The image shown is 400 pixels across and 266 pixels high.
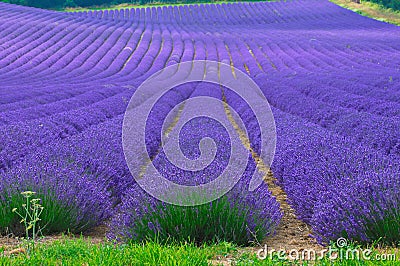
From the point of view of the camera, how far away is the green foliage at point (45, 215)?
3.62 m

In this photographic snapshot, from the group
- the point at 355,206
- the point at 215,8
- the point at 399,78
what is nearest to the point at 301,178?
the point at 355,206

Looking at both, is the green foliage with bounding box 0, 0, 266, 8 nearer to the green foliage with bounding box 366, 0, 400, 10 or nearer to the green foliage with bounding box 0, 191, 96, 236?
the green foliage with bounding box 366, 0, 400, 10

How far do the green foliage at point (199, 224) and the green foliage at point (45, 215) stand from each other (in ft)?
2.11

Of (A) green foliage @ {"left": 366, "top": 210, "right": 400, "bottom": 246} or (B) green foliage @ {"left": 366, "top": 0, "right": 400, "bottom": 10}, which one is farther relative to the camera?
(B) green foliage @ {"left": 366, "top": 0, "right": 400, "bottom": 10}

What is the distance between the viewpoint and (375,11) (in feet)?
140

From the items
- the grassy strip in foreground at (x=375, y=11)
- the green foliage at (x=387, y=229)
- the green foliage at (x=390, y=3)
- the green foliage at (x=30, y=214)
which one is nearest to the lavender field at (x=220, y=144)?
the green foliage at (x=387, y=229)

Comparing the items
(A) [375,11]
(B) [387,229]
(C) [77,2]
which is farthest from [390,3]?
(B) [387,229]

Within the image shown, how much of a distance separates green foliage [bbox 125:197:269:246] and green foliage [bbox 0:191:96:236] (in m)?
0.64

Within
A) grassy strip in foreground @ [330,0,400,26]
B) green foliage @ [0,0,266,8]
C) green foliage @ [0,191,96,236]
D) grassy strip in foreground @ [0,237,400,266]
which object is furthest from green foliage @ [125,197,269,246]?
green foliage @ [0,0,266,8]

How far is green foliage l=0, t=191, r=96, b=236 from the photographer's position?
11.9ft

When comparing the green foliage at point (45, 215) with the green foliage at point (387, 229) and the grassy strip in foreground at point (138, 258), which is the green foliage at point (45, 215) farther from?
the green foliage at point (387, 229)

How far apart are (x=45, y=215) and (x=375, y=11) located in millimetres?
43402

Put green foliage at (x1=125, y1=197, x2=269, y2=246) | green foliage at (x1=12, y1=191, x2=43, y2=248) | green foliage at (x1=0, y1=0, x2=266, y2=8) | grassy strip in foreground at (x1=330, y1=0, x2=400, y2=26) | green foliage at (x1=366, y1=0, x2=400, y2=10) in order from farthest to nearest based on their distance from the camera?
green foliage at (x1=0, y1=0, x2=266, y2=8)
green foliage at (x1=366, y1=0, x2=400, y2=10)
grassy strip in foreground at (x1=330, y1=0, x2=400, y2=26)
green foliage at (x1=125, y1=197, x2=269, y2=246)
green foliage at (x1=12, y1=191, x2=43, y2=248)

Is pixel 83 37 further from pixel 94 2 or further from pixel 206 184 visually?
pixel 206 184
